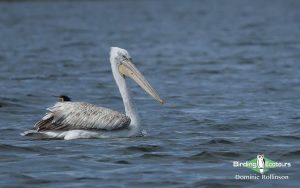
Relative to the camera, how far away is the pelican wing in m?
10.2

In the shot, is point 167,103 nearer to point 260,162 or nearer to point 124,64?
point 124,64

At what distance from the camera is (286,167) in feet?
28.3

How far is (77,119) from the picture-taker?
403 inches

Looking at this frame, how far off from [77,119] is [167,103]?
4.15 metres

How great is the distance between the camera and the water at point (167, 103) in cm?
851

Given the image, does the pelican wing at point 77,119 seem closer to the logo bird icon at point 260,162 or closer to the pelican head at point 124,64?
the pelican head at point 124,64

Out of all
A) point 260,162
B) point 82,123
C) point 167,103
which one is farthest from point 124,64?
point 167,103

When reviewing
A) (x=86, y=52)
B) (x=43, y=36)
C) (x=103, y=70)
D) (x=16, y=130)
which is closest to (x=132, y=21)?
(x=43, y=36)

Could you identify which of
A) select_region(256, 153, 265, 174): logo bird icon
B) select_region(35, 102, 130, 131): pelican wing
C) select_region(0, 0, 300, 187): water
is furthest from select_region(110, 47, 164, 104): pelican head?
select_region(256, 153, 265, 174): logo bird icon

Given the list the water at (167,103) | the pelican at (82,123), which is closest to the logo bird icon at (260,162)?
the water at (167,103)

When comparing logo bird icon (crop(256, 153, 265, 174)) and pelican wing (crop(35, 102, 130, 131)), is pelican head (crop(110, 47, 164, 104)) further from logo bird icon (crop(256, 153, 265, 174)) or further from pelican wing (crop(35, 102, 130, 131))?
logo bird icon (crop(256, 153, 265, 174))

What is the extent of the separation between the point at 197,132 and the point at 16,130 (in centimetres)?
220

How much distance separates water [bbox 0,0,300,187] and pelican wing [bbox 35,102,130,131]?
0.18 meters

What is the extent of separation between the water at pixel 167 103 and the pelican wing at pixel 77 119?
0.61 feet
